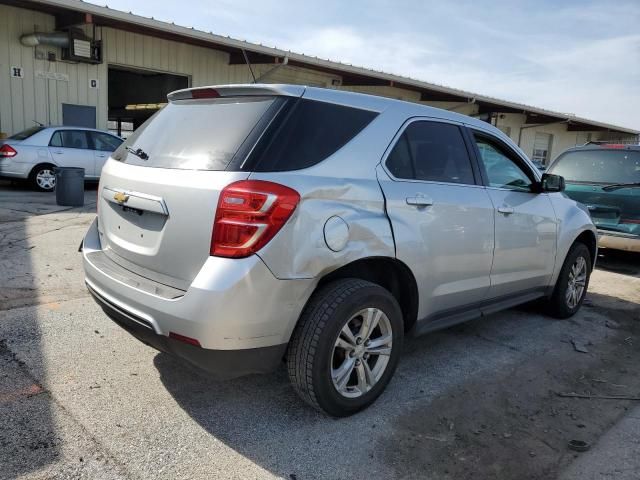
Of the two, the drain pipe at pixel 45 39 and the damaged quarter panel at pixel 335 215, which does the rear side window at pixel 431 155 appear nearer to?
the damaged quarter panel at pixel 335 215

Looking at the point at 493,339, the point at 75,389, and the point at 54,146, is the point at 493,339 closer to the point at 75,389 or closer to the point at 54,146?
the point at 75,389

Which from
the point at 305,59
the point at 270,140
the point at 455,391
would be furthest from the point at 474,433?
the point at 305,59

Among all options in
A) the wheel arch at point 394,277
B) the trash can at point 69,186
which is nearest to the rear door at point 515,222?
the wheel arch at point 394,277

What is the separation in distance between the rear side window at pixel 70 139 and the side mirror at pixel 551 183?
1052 centimetres

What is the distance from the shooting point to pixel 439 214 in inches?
132

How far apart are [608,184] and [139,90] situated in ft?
60.6

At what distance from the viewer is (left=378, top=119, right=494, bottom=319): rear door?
3158 millimetres

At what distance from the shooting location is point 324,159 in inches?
110

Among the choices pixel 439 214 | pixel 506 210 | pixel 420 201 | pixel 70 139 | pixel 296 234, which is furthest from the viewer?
pixel 70 139

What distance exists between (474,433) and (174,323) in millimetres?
1771

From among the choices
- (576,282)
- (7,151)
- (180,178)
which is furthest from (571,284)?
(7,151)

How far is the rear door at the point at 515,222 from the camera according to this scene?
3971mm

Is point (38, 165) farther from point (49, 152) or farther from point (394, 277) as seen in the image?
point (394, 277)

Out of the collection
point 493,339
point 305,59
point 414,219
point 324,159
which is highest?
point 305,59
